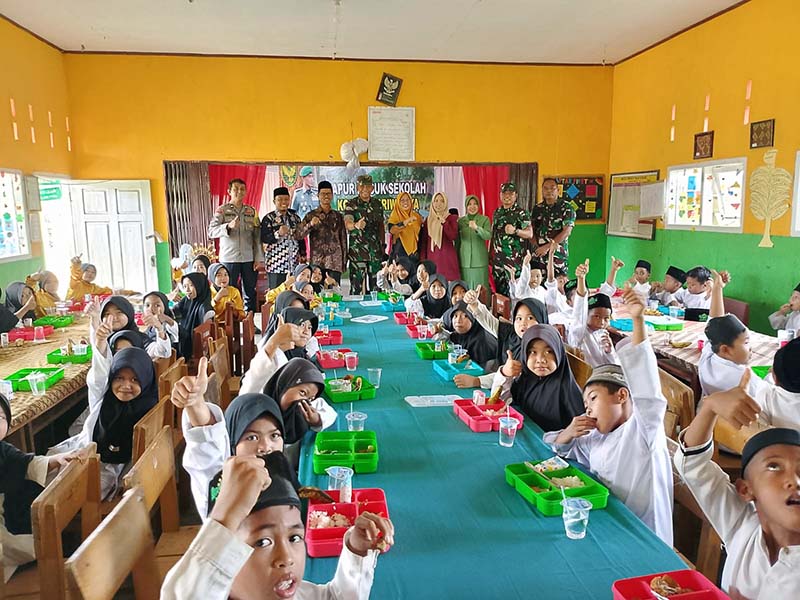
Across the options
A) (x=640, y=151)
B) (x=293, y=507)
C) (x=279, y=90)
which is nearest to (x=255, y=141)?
(x=279, y=90)

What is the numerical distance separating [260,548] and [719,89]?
8024 millimetres

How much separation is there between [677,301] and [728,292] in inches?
27.4

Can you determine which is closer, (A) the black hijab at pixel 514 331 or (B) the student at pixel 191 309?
(A) the black hijab at pixel 514 331

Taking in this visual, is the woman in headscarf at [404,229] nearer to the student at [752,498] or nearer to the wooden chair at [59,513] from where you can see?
the wooden chair at [59,513]

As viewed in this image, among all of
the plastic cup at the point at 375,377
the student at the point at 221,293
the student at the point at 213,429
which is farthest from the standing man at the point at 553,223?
the student at the point at 213,429

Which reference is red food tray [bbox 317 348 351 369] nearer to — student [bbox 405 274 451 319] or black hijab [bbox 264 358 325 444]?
black hijab [bbox 264 358 325 444]

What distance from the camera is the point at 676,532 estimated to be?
2.99 m

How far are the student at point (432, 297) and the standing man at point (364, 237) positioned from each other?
1794 mm

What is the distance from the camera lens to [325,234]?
803 cm

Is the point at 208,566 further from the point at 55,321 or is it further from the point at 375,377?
the point at 55,321

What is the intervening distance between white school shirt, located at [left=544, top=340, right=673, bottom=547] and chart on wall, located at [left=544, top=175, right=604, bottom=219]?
26.5 ft

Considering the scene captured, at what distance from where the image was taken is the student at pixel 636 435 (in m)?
2.38

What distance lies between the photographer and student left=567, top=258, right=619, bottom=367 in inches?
178

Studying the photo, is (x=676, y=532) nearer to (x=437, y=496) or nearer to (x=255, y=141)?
(x=437, y=496)
